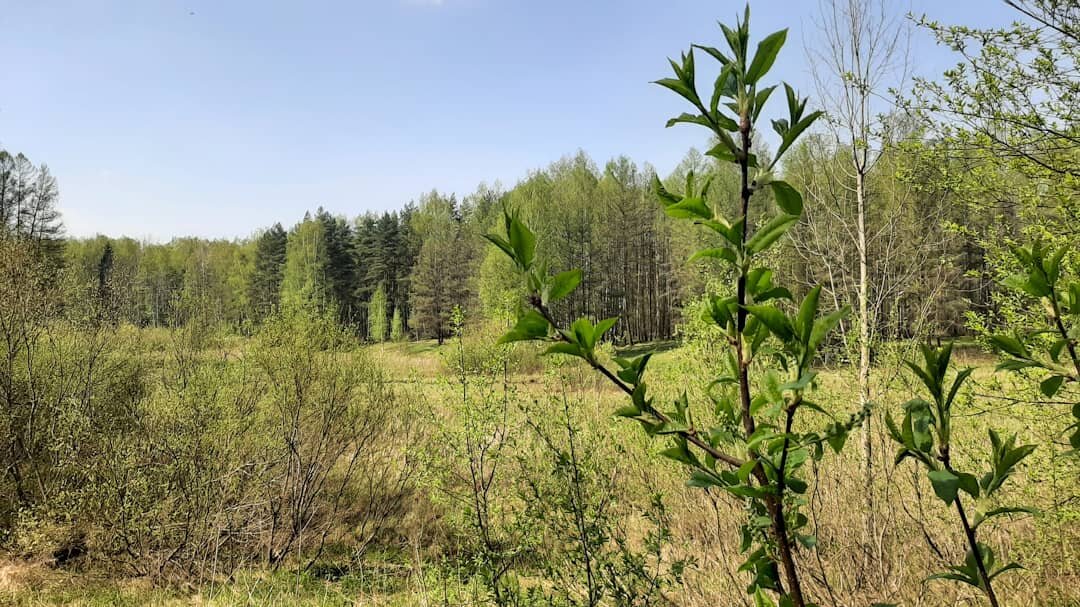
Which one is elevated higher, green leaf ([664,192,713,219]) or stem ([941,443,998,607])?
green leaf ([664,192,713,219])

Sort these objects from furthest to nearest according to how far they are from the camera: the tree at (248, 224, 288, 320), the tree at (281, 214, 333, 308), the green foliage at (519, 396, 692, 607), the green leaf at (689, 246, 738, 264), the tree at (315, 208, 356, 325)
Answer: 1. the tree at (248, 224, 288, 320)
2. the tree at (315, 208, 356, 325)
3. the tree at (281, 214, 333, 308)
4. the green foliage at (519, 396, 692, 607)
5. the green leaf at (689, 246, 738, 264)

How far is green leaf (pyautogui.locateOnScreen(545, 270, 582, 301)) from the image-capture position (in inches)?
27.0

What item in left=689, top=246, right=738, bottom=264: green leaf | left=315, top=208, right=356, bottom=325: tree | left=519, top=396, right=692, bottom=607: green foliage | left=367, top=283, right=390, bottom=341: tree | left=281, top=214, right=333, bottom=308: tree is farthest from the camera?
left=315, top=208, right=356, bottom=325: tree

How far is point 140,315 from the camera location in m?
13.9

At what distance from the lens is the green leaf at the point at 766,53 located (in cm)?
68

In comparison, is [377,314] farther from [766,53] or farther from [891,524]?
[766,53]

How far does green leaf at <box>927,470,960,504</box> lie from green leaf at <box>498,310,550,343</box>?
411mm

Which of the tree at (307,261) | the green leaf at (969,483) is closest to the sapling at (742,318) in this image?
the green leaf at (969,483)

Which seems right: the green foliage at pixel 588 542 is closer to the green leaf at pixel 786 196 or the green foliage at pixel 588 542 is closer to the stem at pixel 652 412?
the stem at pixel 652 412

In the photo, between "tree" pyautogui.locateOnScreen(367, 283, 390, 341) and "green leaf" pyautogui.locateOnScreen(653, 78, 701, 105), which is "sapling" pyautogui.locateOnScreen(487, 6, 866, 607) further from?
"tree" pyautogui.locateOnScreen(367, 283, 390, 341)

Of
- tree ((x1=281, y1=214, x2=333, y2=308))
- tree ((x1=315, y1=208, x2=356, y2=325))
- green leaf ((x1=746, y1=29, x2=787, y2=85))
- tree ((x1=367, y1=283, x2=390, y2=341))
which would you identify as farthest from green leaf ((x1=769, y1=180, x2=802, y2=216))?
tree ((x1=315, y1=208, x2=356, y2=325))

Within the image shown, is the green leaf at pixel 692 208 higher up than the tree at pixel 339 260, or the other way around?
the tree at pixel 339 260

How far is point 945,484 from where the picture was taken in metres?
0.57

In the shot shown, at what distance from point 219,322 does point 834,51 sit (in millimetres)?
12751
